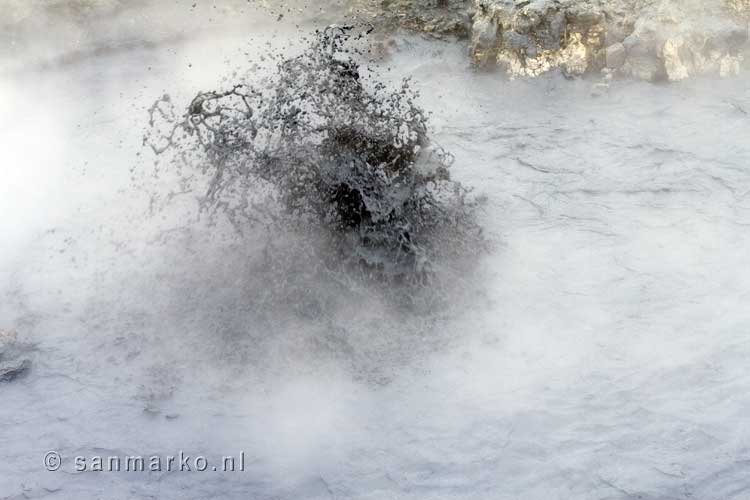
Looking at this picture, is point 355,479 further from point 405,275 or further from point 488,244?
point 488,244

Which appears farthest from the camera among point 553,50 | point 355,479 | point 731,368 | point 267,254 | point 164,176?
point 553,50

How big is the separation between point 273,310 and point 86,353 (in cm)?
142

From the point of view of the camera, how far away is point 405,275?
5.84 m

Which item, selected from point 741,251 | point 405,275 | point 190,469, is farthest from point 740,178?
point 190,469

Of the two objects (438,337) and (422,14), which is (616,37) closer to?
(422,14)

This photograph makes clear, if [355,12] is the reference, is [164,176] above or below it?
below

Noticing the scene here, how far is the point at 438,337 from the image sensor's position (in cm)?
544

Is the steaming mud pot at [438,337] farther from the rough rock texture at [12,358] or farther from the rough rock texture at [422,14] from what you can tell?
the rough rock texture at [422,14]

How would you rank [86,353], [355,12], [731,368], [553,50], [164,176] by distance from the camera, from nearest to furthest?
[731,368]
[86,353]
[164,176]
[553,50]
[355,12]

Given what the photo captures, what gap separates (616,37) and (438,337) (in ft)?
16.7

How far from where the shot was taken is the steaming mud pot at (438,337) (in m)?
4.54

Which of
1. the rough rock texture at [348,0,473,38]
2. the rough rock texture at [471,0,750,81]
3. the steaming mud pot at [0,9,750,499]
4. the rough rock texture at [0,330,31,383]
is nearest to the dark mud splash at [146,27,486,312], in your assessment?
the steaming mud pot at [0,9,750,499]

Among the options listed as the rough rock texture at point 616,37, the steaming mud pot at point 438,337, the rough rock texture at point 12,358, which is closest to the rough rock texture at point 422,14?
the rough rock texture at point 616,37

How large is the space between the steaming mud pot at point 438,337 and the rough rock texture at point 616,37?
68 centimetres
